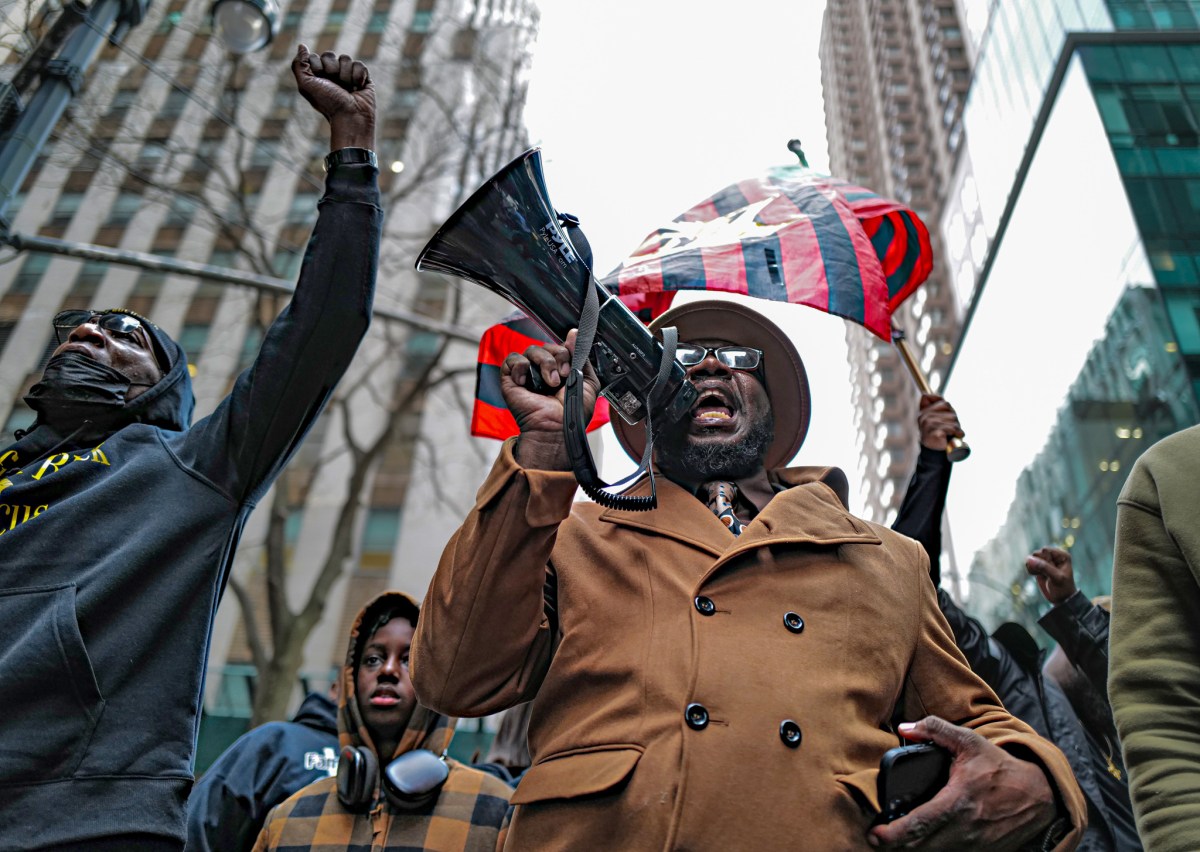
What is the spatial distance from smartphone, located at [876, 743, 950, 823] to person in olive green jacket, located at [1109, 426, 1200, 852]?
360 millimetres

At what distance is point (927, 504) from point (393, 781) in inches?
91.9

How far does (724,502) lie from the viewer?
2.77m

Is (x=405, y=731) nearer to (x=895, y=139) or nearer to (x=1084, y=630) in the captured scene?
(x=1084, y=630)

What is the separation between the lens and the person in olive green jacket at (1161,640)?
5.82ft

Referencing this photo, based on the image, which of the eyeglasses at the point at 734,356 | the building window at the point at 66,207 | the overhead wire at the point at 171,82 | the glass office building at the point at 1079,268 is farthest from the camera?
the glass office building at the point at 1079,268

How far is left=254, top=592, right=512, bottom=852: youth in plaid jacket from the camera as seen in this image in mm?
3682

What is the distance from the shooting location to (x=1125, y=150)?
47.2 ft

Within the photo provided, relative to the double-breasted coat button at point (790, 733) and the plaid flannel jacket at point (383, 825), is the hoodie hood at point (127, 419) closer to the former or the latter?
the plaid flannel jacket at point (383, 825)

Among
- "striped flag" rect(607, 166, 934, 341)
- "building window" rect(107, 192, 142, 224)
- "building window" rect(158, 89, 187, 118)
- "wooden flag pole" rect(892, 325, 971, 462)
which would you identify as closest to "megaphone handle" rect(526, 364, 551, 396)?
"striped flag" rect(607, 166, 934, 341)

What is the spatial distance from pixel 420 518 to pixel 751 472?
1867 centimetres

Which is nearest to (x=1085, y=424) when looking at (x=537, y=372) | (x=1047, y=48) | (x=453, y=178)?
(x=1047, y=48)

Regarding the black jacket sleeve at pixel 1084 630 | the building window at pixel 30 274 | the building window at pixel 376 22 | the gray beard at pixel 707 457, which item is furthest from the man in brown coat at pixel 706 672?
the building window at pixel 376 22

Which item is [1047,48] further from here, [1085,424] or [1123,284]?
[1085,424]

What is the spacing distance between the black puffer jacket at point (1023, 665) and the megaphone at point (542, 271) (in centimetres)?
190
